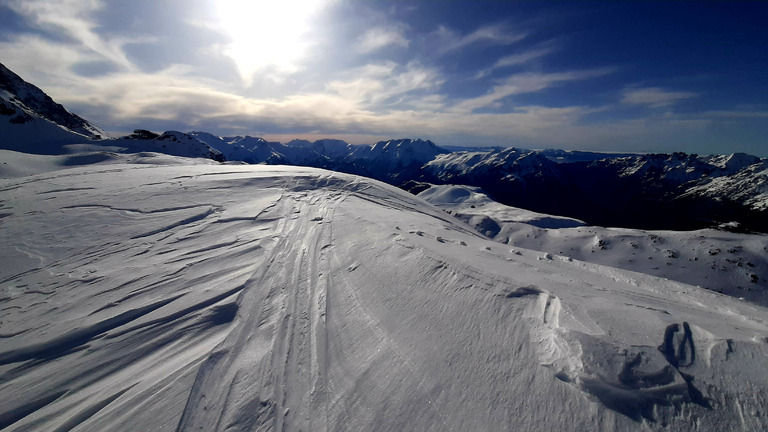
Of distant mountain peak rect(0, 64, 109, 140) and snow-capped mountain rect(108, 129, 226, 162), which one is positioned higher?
distant mountain peak rect(0, 64, 109, 140)

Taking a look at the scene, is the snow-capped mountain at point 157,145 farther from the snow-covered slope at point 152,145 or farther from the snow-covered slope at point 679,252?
the snow-covered slope at point 679,252

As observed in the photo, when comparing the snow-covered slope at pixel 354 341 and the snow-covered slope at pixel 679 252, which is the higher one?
the snow-covered slope at pixel 354 341

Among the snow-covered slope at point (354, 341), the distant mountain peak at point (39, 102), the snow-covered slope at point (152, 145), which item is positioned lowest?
the snow-covered slope at point (354, 341)

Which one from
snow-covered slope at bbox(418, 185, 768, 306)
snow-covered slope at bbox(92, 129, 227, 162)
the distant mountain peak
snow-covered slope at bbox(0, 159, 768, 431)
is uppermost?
the distant mountain peak

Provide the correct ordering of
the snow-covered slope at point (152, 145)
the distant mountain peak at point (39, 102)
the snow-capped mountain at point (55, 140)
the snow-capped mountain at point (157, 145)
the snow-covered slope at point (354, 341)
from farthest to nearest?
the distant mountain peak at point (39, 102), the snow-capped mountain at point (157, 145), the snow-covered slope at point (152, 145), the snow-capped mountain at point (55, 140), the snow-covered slope at point (354, 341)

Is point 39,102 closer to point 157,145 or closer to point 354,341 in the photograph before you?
point 157,145

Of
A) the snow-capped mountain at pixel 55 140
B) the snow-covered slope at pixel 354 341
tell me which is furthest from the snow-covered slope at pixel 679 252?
the snow-capped mountain at pixel 55 140

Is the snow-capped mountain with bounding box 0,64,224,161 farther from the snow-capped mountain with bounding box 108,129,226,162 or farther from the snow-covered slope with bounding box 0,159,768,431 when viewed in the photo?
the snow-covered slope with bounding box 0,159,768,431

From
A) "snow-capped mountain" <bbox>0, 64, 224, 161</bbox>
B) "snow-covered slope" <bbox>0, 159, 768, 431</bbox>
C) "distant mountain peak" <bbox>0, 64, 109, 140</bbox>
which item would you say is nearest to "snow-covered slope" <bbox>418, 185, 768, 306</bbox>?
"snow-covered slope" <bbox>0, 159, 768, 431</bbox>

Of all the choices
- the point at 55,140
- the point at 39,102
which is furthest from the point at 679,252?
the point at 39,102
